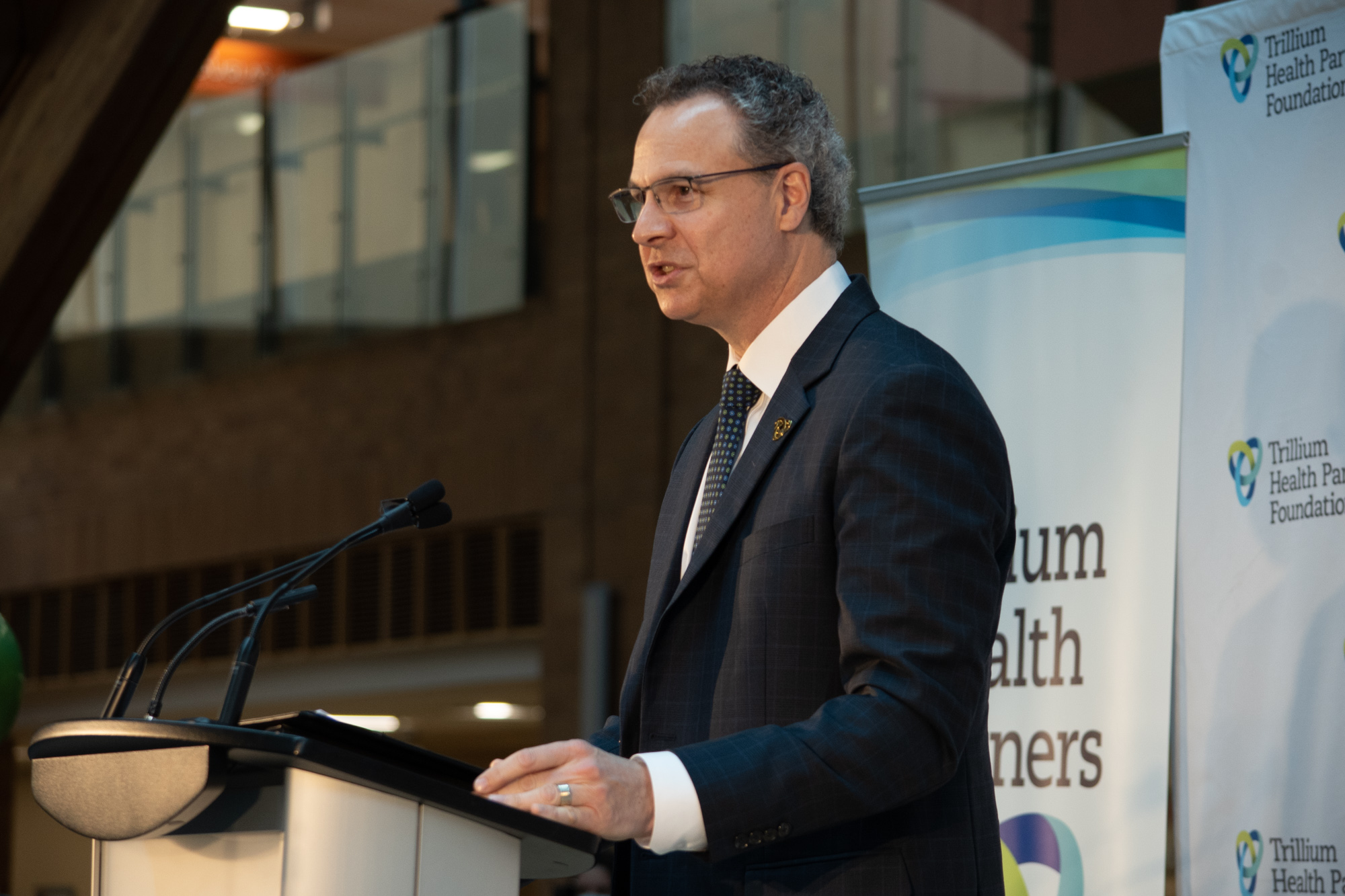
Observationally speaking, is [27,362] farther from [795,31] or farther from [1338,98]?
[795,31]

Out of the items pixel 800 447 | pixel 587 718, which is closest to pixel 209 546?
pixel 587 718

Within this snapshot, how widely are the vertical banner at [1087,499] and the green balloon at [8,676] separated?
1952 millimetres

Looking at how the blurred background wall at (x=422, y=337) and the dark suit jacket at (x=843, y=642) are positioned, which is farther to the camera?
the blurred background wall at (x=422, y=337)

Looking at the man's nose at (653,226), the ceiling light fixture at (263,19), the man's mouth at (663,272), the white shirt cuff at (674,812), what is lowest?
the white shirt cuff at (674,812)

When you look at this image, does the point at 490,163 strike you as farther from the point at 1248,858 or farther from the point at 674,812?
the point at 674,812

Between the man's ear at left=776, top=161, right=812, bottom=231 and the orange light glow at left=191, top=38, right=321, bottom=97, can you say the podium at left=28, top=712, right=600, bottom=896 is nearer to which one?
the man's ear at left=776, top=161, right=812, bottom=231

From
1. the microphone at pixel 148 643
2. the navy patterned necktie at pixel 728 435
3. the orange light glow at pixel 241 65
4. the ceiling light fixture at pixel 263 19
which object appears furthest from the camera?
the ceiling light fixture at pixel 263 19

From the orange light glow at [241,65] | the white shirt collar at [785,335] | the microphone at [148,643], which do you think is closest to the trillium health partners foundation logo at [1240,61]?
the white shirt collar at [785,335]

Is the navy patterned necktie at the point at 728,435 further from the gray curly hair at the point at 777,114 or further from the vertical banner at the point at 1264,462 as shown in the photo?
the vertical banner at the point at 1264,462

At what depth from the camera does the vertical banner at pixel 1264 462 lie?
269 cm

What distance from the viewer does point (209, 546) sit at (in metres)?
10.3

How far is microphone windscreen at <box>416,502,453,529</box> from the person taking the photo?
1.70 meters

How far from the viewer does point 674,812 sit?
4.34 feet

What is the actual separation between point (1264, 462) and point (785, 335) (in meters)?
1.49
